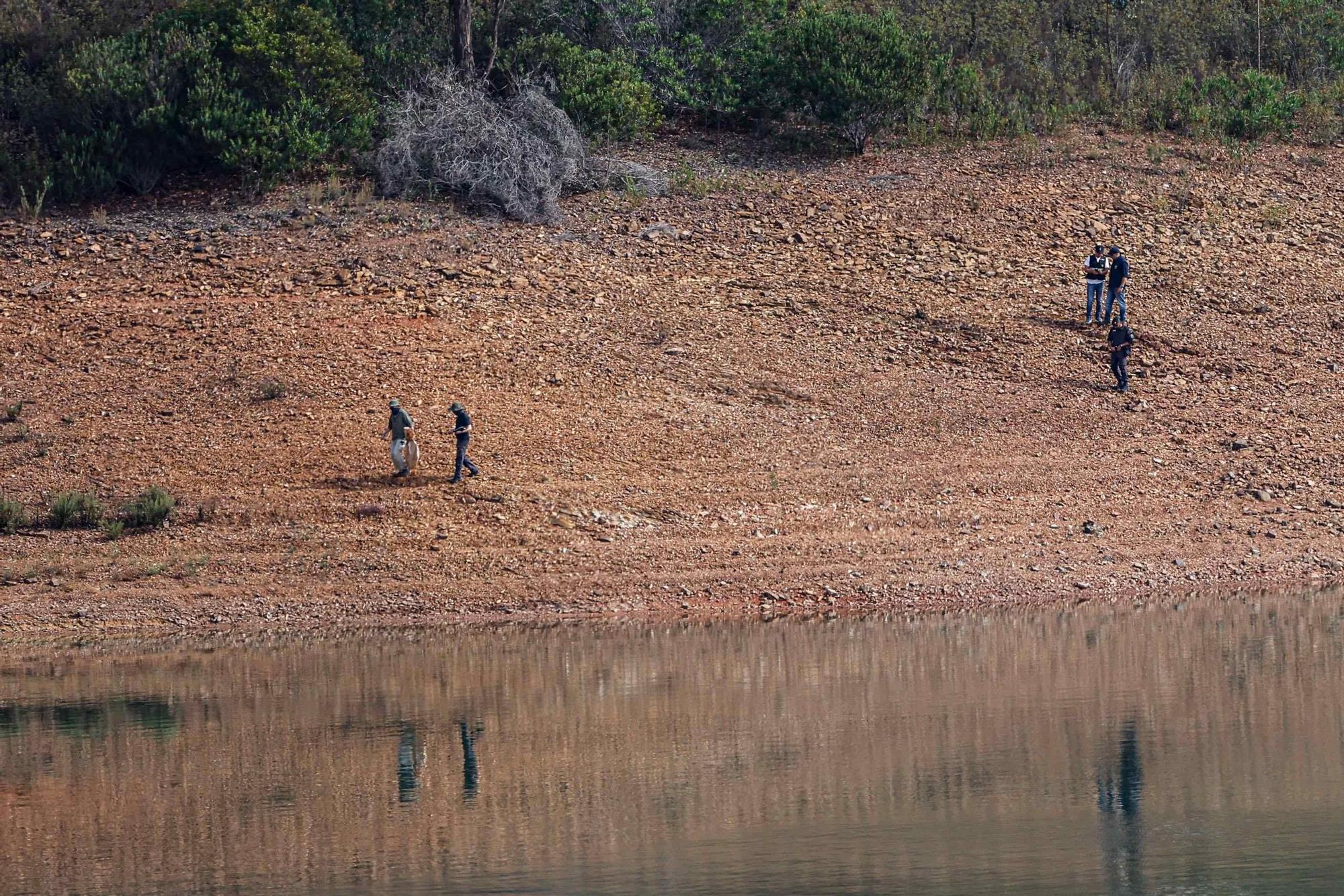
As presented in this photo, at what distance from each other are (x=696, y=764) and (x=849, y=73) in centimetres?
2188

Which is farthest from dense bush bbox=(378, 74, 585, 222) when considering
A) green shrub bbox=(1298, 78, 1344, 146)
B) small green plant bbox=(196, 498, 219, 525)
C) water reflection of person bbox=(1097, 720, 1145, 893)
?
water reflection of person bbox=(1097, 720, 1145, 893)

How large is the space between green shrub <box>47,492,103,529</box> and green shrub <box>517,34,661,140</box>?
13.4m

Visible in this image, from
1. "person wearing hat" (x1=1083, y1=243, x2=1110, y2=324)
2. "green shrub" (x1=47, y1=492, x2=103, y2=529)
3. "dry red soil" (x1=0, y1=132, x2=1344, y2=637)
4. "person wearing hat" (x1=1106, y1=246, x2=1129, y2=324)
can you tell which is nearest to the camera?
"dry red soil" (x1=0, y1=132, x2=1344, y2=637)

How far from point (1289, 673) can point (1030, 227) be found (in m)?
16.0

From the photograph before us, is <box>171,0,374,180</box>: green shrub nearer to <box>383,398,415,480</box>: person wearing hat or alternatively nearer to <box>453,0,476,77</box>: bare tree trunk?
<box>453,0,476,77</box>: bare tree trunk

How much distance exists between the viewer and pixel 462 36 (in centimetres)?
3177

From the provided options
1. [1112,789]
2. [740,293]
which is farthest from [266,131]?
[1112,789]

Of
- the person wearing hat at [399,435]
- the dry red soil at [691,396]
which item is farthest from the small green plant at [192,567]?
the person wearing hat at [399,435]

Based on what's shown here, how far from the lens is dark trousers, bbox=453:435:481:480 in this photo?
22.0 m

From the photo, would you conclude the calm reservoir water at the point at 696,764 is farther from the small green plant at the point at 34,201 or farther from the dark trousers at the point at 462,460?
the small green plant at the point at 34,201

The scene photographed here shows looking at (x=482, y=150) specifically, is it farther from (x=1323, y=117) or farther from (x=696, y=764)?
(x=696, y=764)

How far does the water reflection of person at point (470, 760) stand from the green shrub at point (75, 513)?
9.28 meters

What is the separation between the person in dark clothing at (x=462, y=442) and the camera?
21.6 metres

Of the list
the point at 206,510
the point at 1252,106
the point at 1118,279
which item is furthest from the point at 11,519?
the point at 1252,106
